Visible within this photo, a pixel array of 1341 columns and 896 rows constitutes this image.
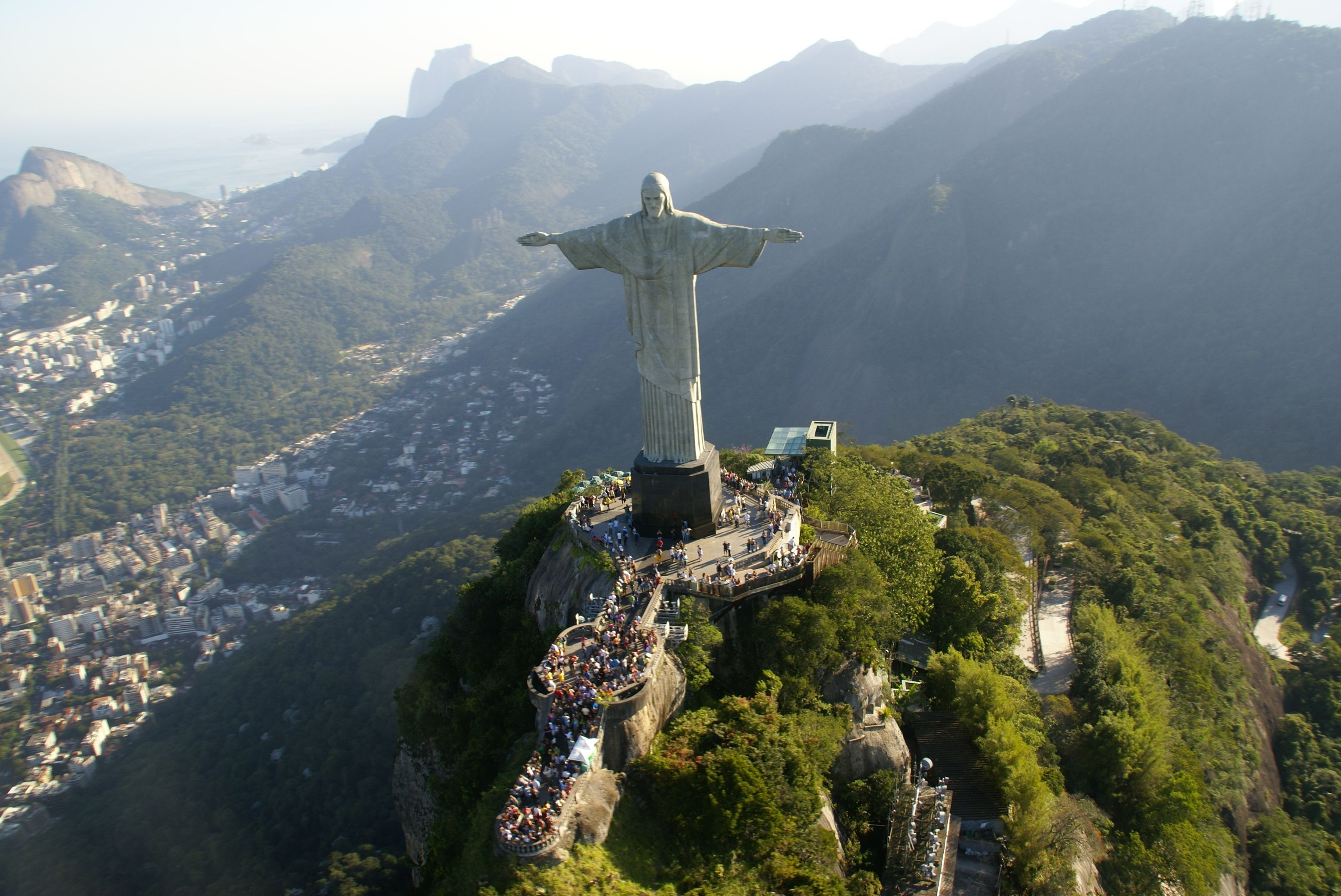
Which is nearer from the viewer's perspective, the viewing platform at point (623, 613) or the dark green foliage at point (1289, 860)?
the viewing platform at point (623, 613)

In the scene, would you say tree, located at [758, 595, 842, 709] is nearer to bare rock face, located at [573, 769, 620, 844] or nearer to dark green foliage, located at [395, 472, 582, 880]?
bare rock face, located at [573, 769, 620, 844]

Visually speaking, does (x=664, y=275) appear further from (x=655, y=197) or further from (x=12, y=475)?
(x=12, y=475)

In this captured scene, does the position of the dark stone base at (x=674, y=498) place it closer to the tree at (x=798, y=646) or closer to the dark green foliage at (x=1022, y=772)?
the tree at (x=798, y=646)

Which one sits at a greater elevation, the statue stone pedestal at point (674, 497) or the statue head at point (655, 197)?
the statue head at point (655, 197)

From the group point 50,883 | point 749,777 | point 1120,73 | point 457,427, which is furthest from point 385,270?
point 749,777

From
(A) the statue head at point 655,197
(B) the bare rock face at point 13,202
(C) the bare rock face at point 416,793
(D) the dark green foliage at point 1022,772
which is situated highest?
(B) the bare rock face at point 13,202

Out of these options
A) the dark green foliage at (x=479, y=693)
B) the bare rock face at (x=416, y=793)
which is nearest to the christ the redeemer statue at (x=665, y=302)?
the dark green foliage at (x=479, y=693)

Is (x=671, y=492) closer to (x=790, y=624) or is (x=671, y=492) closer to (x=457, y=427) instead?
(x=790, y=624)
